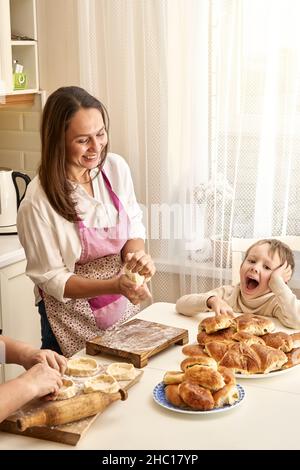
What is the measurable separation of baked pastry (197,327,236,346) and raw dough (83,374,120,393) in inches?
12.9

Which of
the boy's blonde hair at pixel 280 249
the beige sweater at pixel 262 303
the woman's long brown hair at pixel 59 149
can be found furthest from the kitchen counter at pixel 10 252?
the boy's blonde hair at pixel 280 249

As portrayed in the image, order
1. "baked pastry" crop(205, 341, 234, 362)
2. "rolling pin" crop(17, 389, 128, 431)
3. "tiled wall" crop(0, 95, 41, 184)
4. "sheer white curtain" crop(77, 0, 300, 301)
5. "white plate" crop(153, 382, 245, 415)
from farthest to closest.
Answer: "tiled wall" crop(0, 95, 41, 184) < "sheer white curtain" crop(77, 0, 300, 301) < "baked pastry" crop(205, 341, 234, 362) < "white plate" crop(153, 382, 245, 415) < "rolling pin" crop(17, 389, 128, 431)

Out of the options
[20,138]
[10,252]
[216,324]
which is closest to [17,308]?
[10,252]

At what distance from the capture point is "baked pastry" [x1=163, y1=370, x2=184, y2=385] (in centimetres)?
163

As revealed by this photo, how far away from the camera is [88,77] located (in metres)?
3.18

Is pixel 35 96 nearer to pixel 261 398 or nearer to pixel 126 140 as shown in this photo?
pixel 126 140

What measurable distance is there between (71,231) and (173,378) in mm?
741

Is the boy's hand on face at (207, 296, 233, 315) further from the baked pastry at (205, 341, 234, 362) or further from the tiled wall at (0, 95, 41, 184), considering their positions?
the tiled wall at (0, 95, 41, 184)

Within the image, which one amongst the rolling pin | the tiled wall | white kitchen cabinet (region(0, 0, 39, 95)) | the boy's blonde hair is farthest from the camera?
the tiled wall

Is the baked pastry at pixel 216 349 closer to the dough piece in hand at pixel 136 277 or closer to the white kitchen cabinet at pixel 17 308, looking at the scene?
the dough piece in hand at pixel 136 277

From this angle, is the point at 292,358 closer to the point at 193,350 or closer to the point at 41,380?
the point at 193,350

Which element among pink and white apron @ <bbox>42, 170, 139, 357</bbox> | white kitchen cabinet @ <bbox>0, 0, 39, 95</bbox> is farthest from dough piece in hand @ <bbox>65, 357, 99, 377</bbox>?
white kitchen cabinet @ <bbox>0, 0, 39, 95</bbox>

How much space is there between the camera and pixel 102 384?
163 cm

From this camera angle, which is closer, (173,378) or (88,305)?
(173,378)
